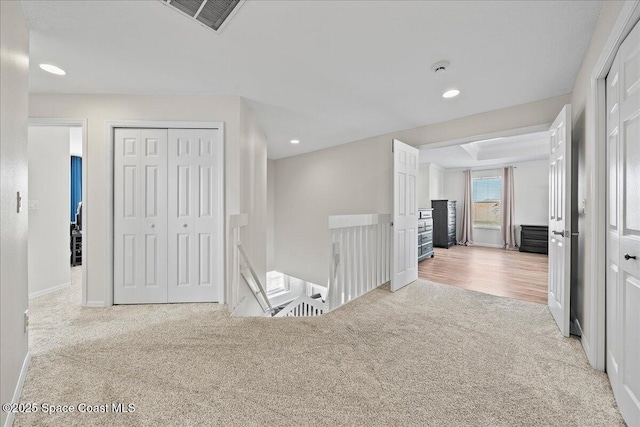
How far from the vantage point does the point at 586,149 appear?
200 cm

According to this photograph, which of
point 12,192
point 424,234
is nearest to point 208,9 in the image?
point 12,192

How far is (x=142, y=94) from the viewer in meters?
2.84

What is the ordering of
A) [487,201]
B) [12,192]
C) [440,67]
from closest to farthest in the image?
[12,192] < [440,67] < [487,201]

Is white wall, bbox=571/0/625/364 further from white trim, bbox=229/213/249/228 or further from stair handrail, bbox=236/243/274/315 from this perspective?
stair handrail, bbox=236/243/274/315

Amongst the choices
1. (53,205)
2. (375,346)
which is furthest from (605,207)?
(53,205)

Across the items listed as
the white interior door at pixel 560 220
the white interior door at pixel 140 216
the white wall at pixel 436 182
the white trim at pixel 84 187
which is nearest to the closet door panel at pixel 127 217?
the white interior door at pixel 140 216

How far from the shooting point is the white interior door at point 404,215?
11.1 ft

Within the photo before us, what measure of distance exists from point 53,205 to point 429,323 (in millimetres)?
4834

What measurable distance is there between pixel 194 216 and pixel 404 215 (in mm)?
2652

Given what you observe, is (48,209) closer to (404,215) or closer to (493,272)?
(404,215)

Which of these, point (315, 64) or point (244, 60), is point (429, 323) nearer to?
point (315, 64)

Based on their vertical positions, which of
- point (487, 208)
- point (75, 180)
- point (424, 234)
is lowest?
point (424, 234)

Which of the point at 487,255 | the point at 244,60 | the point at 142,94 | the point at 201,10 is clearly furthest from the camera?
the point at 487,255

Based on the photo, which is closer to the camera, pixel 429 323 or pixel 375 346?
pixel 375 346
